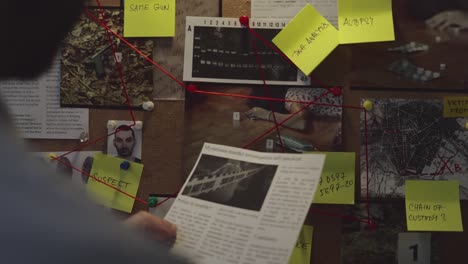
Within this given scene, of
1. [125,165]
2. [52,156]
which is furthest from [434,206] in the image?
[52,156]

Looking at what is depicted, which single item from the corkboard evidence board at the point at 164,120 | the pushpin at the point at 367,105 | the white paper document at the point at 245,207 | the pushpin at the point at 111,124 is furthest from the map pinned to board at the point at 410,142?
the pushpin at the point at 111,124

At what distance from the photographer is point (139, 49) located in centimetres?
100

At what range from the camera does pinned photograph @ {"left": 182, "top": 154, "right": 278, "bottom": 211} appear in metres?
0.80

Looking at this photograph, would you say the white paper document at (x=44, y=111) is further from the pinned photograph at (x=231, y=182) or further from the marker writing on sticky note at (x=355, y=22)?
the marker writing on sticky note at (x=355, y=22)

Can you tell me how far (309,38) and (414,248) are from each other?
418 mm

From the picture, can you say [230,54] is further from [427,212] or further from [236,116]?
[427,212]

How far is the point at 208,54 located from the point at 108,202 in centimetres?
32

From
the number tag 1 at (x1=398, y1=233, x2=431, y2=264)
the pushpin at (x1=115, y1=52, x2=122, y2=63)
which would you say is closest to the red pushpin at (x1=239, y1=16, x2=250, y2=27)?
the pushpin at (x1=115, y1=52, x2=122, y2=63)

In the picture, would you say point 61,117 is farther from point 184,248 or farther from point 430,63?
point 430,63

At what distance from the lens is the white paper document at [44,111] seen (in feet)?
3.32

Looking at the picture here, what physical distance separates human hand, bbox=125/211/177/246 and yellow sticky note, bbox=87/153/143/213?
0.21 meters

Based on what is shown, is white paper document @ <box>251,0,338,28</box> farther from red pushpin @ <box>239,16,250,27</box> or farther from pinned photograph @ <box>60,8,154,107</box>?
pinned photograph @ <box>60,8,154,107</box>

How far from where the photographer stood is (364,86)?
0.98 m

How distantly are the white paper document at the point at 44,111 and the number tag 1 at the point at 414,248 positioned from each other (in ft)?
2.00
